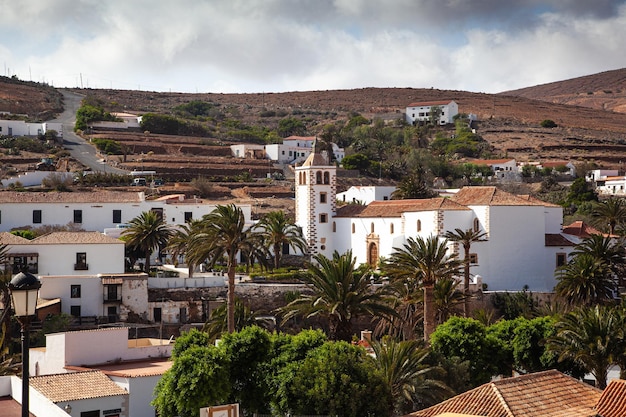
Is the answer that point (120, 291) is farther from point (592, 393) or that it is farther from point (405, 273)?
point (592, 393)

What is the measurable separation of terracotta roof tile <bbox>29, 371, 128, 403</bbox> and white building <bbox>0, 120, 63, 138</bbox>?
5879cm

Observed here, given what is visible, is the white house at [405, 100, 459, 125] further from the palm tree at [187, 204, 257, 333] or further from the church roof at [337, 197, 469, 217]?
the palm tree at [187, 204, 257, 333]

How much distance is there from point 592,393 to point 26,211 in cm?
3339

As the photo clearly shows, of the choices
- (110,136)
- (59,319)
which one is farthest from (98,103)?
(59,319)

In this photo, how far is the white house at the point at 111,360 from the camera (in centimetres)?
2231

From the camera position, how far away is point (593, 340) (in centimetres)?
2483

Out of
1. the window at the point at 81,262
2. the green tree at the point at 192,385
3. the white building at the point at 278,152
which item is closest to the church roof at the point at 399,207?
the window at the point at 81,262

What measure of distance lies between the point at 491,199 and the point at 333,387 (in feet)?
80.8

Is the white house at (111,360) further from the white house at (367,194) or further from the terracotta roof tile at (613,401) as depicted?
the white house at (367,194)

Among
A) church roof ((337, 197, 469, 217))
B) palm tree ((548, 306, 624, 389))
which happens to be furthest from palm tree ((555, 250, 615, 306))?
palm tree ((548, 306, 624, 389))

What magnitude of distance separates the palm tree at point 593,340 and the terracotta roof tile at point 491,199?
16.8m

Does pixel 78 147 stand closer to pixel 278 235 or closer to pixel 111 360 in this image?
pixel 278 235

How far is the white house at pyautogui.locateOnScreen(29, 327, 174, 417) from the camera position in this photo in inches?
878

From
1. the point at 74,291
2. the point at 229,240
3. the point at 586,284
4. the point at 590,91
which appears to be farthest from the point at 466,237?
the point at 590,91
